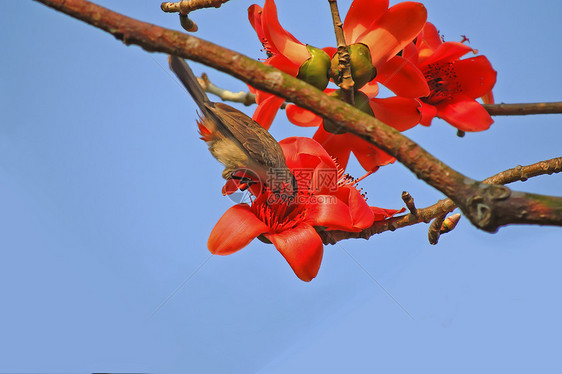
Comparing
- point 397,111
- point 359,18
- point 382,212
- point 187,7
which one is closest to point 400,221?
point 382,212

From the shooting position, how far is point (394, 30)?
23.4 inches

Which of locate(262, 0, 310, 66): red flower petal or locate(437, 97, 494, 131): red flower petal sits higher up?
locate(262, 0, 310, 66): red flower petal

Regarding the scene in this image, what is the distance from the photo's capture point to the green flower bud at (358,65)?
0.57m

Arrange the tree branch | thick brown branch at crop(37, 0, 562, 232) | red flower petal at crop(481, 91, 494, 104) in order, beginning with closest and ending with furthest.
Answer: thick brown branch at crop(37, 0, 562, 232) → the tree branch → red flower petal at crop(481, 91, 494, 104)

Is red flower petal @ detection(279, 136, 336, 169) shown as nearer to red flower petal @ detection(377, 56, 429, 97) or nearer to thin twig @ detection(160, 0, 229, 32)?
red flower petal @ detection(377, 56, 429, 97)

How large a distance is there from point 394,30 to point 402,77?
0.05m

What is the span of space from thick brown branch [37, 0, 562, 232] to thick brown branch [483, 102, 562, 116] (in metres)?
0.39

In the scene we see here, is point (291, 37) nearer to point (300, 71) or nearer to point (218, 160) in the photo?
point (300, 71)

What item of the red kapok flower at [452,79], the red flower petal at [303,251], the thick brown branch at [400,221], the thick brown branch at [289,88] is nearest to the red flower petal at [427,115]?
the red kapok flower at [452,79]

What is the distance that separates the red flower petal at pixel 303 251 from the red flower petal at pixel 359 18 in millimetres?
225

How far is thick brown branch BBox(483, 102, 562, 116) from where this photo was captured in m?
0.68

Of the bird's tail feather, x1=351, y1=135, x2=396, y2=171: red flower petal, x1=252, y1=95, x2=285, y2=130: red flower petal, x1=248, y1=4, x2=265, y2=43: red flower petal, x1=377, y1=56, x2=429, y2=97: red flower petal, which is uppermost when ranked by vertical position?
x1=248, y1=4, x2=265, y2=43: red flower petal

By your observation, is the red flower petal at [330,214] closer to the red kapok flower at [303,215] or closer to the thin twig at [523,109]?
the red kapok flower at [303,215]

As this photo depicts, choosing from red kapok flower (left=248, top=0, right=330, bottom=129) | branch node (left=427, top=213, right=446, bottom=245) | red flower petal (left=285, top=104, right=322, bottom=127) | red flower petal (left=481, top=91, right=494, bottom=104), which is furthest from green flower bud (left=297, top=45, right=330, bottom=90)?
red flower petal (left=481, top=91, right=494, bottom=104)
